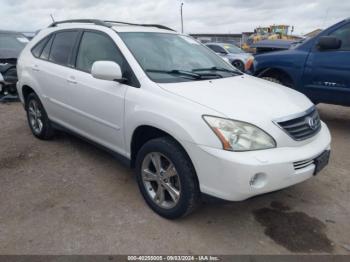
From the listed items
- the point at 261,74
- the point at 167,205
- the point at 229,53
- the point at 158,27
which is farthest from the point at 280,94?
the point at 229,53

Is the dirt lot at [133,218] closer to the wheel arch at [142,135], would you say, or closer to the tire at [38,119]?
the wheel arch at [142,135]

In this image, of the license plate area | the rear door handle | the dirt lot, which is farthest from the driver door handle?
the license plate area

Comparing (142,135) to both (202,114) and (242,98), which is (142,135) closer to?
(202,114)

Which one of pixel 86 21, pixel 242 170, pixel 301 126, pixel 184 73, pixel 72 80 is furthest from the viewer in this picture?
pixel 86 21

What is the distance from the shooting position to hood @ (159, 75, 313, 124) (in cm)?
268

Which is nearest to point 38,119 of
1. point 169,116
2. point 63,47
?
point 63,47

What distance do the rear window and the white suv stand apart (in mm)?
17

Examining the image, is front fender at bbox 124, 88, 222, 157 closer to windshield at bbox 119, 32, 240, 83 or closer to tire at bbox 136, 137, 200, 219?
tire at bbox 136, 137, 200, 219

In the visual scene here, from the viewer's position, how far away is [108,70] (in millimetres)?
3082

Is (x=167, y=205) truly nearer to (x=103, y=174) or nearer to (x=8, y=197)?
(x=103, y=174)

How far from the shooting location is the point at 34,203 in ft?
10.9

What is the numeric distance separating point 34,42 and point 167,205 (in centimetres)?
342

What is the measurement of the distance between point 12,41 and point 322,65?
7.81 metres

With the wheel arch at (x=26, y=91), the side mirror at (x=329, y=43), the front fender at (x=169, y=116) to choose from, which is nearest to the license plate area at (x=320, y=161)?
the front fender at (x=169, y=116)
